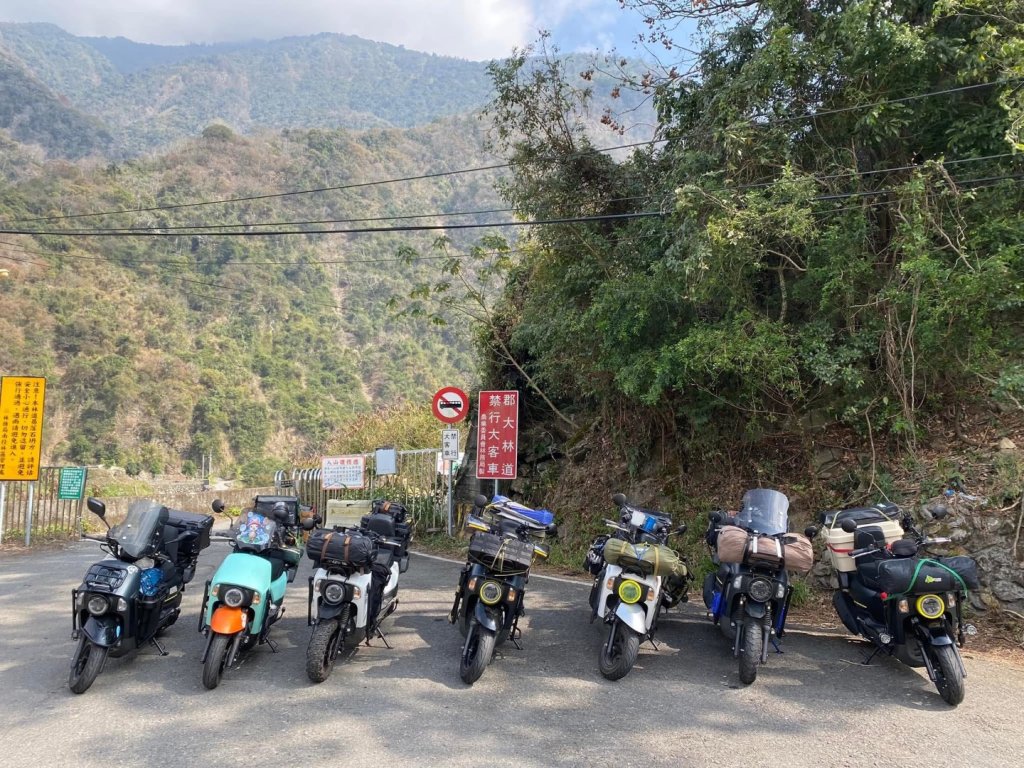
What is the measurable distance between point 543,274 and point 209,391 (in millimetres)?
34948

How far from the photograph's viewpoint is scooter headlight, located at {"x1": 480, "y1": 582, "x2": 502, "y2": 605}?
5.64 metres

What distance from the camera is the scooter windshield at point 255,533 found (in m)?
5.96

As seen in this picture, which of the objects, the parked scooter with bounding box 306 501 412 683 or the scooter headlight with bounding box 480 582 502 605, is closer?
the parked scooter with bounding box 306 501 412 683

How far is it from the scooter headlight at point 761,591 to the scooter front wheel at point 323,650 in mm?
2983

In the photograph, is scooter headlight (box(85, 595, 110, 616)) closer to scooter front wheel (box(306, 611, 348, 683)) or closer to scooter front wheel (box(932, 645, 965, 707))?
scooter front wheel (box(306, 611, 348, 683))

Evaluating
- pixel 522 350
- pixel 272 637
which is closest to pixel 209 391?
pixel 522 350

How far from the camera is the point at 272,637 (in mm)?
6625

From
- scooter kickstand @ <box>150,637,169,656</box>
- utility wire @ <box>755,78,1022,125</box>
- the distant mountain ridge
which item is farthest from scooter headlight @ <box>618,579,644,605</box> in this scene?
the distant mountain ridge

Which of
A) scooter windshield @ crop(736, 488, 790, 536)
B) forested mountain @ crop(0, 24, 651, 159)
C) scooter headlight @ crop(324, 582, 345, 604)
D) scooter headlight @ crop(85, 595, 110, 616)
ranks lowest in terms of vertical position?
scooter headlight @ crop(85, 595, 110, 616)

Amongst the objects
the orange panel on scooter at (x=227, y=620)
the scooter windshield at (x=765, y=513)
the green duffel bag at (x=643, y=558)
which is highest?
the scooter windshield at (x=765, y=513)

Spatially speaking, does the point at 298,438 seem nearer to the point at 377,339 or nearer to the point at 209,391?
the point at 209,391

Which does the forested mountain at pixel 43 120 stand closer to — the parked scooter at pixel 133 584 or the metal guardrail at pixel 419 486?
the metal guardrail at pixel 419 486

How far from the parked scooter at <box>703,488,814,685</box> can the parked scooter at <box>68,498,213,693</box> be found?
434cm

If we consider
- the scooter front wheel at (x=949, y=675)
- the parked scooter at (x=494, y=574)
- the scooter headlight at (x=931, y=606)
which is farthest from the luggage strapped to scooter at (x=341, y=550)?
the scooter front wheel at (x=949, y=675)
